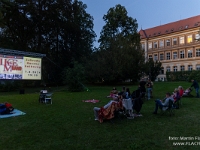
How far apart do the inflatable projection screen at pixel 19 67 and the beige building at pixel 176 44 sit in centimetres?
4707

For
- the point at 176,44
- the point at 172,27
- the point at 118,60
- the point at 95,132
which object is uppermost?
the point at 172,27

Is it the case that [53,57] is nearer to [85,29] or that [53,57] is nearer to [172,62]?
[85,29]

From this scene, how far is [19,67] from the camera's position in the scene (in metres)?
12.3

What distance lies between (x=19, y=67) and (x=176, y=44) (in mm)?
52019

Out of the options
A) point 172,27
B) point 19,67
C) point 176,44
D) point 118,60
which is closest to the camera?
point 19,67

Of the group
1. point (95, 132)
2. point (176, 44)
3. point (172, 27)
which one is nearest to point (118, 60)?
point (95, 132)

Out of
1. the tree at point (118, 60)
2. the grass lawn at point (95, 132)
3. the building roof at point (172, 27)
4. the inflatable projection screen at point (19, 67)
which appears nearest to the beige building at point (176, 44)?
the building roof at point (172, 27)

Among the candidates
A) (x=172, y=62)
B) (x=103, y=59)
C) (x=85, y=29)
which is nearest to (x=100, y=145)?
(x=103, y=59)

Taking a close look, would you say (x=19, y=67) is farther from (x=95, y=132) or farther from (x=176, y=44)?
(x=176, y=44)

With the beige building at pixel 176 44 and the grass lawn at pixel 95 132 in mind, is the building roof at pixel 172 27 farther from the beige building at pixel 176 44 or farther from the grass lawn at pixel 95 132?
the grass lawn at pixel 95 132

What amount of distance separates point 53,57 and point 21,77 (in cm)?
1893

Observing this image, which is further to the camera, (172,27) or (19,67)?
(172,27)

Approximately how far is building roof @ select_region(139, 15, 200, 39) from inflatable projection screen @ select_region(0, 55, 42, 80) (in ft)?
165

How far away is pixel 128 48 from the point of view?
2725cm
